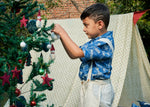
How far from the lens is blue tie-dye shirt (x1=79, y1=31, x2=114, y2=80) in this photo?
1454mm

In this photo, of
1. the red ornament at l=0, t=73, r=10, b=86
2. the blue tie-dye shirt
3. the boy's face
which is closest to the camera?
the red ornament at l=0, t=73, r=10, b=86

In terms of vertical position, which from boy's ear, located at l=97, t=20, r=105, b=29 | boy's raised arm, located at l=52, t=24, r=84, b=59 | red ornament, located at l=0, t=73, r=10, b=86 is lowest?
red ornament, located at l=0, t=73, r=10, b=86

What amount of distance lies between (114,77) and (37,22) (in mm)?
1812

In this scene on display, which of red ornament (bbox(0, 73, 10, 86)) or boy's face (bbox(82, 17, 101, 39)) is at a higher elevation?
boy's face (bbox(82, 17, 101, 39))

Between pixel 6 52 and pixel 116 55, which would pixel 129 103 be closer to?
pixel 116 55

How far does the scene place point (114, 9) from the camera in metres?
4.74

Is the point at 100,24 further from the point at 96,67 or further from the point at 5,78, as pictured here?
the point at 5,78

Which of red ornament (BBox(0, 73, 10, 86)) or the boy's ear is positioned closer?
red ornament (BBox(0, 73, 10, 86))

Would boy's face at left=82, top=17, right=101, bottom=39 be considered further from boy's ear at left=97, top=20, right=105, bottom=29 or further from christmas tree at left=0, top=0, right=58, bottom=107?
christmas tree at left=0, top=0, right=58, bottom=107

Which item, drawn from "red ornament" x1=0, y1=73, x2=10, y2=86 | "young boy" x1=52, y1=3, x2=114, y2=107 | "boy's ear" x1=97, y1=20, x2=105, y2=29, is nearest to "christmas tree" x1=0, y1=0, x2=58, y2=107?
"red ornament" x1=0, y1=73, x2=10, y2=86

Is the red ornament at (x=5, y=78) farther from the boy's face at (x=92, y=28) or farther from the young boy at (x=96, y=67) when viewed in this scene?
the boy's face at (x=92, y=28)

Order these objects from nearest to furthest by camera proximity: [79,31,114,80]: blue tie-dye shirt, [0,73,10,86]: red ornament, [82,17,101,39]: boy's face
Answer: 1. [0,73,10,86]: red ornament
2. [79,31,114,80]: blue tie-dye shirt
3. [82,17,101,39]: boy's face

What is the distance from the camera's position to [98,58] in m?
1.48

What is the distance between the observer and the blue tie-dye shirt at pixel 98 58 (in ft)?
4.77
